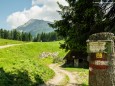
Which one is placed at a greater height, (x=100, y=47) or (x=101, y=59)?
(x=100, y=47)

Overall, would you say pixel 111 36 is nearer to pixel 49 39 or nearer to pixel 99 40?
pixel 99 40

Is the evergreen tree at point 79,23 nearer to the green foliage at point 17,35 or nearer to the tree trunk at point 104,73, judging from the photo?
the tree trunk at point 104,73

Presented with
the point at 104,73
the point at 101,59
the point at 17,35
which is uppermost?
the point at 17,35

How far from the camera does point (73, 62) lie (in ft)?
221

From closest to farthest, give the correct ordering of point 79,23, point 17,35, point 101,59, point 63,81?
point 101,59, point 79,23, point 63,81, point 17,35

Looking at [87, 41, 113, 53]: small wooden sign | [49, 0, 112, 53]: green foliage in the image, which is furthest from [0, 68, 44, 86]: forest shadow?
[87, 41, 113, 53]: small wooden sign

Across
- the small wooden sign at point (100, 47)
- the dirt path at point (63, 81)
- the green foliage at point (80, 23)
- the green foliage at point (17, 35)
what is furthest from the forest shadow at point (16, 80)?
the green foliage at point (17, 35)

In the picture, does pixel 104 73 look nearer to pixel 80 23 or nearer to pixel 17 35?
pixel 80 23

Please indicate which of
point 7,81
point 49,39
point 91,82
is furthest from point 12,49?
point 49,39

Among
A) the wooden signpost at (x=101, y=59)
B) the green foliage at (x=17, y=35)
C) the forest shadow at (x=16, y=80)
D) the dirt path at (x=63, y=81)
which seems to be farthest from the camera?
the green foliage at (x=17, y=35)

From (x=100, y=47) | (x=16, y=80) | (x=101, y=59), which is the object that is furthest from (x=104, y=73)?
(x=16, y=80)

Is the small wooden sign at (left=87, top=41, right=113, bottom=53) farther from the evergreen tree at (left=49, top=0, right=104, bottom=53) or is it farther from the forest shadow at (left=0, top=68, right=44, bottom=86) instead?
the forest shadow at (left=0, top=68, right=44, bottom=86)

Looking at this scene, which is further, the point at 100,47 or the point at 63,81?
the point at 63,81

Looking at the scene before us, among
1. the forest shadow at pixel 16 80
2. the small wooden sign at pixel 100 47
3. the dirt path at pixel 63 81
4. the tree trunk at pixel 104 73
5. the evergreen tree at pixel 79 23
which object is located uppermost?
the evergreen tree at pixel 79 23
